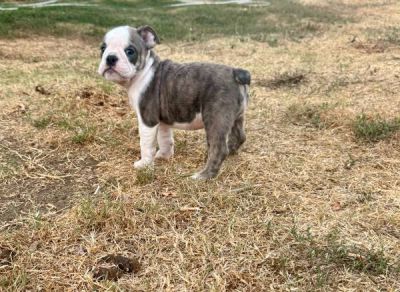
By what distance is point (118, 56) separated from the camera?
464 centimetres

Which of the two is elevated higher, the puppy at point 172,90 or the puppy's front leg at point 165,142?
the puppy at point 172,90

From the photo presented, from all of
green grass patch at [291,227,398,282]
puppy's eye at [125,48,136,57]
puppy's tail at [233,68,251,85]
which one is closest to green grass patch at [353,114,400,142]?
puppy's tail at [233,68,251,85]

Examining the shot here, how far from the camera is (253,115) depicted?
7.05 m

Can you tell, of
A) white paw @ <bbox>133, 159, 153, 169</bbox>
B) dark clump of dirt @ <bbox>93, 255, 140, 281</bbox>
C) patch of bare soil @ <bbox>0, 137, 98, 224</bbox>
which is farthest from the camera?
white paw @ <bbox>133, 159, 153, 169</bbox>

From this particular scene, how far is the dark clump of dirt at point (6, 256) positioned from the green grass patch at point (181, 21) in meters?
9.72

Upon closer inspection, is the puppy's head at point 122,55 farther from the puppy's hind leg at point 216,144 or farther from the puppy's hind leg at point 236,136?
the puppy's hind leg at point 236,136

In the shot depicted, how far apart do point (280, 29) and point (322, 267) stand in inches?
478

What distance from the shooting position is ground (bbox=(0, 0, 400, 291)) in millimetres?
3492

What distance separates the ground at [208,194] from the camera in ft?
11.5

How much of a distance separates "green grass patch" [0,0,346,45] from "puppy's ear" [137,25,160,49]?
769cm

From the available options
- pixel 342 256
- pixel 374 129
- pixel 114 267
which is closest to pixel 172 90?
pixel 114 267

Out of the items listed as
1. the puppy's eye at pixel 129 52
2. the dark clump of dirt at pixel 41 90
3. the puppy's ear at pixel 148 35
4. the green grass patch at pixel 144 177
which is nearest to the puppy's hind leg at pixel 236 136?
the green grass patch at pixel 144 177

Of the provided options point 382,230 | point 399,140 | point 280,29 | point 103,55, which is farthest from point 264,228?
point 280,29

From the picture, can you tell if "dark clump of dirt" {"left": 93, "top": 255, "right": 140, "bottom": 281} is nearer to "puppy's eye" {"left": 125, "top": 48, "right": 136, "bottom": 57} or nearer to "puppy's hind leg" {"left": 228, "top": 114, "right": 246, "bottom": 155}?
Result: "puppy's eye" {"left": 125, "top": 48, "right": 136, "bottom": 57}
